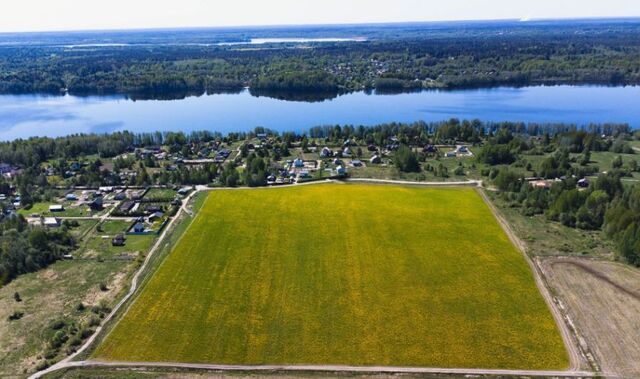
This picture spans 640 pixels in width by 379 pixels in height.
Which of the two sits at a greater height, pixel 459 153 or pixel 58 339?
pixel 459 153

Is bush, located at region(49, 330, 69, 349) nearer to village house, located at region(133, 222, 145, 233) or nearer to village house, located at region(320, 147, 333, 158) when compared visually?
village house, located at region(133, 222, 145, 233)

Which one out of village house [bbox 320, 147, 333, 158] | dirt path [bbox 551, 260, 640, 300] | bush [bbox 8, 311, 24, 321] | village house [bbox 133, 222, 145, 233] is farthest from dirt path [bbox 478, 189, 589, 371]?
bush [bbox 8, 311, 24, 321]

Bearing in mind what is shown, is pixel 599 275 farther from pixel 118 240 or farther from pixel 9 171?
pixel 9 171

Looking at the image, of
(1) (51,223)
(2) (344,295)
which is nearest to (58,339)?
(2) (344,295)

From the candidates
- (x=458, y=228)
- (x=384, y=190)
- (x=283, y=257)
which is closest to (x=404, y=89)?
(x=384, y=190)

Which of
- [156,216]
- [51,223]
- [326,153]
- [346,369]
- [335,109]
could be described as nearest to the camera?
[346,369]

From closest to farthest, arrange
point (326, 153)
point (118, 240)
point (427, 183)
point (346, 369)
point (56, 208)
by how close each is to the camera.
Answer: point (346, 369)
point (118, 240)
point (56, 208)
point (427, 183)
point (326, 153)
